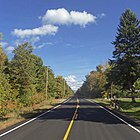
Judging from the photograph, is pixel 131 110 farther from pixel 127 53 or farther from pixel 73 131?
pixel 73 131

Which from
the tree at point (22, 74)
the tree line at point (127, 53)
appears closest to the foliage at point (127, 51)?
the tree line at point (127, 53)

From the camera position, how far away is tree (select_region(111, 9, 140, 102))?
52.2m

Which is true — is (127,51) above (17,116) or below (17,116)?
above

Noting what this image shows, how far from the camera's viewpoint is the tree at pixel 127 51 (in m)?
52.2

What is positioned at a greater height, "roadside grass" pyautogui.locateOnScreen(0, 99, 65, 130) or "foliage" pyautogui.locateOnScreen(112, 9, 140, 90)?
"foliage" pyautogui.locateOnScreen(112, 9, 140, 90)

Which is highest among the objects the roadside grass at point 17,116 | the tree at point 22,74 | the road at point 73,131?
the tree at point 22,74

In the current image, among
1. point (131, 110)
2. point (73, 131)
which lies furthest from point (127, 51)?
point (73, 131)

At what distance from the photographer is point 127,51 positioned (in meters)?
54.4

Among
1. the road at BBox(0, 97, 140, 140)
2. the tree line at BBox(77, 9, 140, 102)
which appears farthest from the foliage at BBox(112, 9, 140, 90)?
the road at BBox(0, 97, 140, 140)

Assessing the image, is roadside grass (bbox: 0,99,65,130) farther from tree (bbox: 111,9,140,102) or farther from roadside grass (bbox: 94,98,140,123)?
tree (bbox: 111,9,140,102)

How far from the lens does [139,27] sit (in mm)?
55188

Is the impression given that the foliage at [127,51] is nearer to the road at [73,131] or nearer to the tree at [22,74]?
the tree at [22,74]

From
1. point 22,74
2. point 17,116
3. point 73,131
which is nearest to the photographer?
point 73,131

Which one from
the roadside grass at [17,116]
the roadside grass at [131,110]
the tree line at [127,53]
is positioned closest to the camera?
the roadside grass at [17,116]
